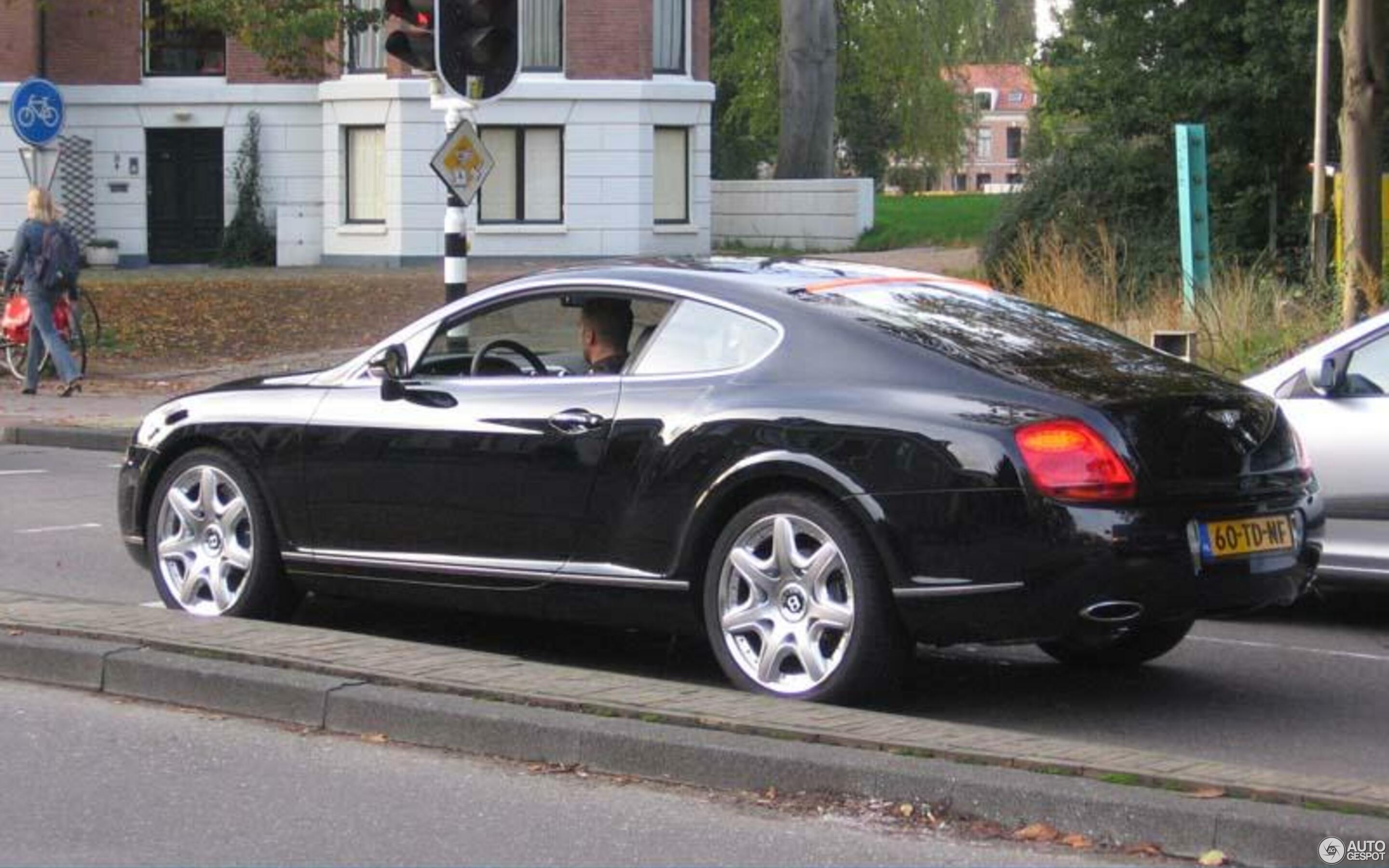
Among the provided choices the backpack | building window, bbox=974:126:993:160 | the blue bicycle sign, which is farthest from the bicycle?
building window, bbox=974:126:993:160

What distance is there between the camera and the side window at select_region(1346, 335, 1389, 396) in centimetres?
925

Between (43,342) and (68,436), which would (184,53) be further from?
(68,436)

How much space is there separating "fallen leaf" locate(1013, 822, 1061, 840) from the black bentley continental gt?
1165 mm

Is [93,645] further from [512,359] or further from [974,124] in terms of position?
[974,124]

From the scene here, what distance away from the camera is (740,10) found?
57719 mm

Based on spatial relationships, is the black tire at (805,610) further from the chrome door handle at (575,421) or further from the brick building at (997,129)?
the brick building at (997,129)

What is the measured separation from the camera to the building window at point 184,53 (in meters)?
39.6

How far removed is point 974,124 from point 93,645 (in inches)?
2789

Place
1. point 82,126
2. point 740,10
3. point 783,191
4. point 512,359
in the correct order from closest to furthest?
1. point 512,359
2. point 82,126
3. point 783,191
4. point 740,10

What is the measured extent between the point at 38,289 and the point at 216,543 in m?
11.9

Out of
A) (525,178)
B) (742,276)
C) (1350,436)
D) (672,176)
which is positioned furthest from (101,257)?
(742,276)

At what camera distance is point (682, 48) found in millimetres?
39125

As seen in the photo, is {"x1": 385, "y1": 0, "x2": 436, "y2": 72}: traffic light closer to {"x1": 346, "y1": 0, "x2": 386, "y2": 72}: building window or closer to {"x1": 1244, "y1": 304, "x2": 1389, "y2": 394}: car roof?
{"x1": 1244, "y1": 304, "x2": 1389, "y2": 394}: car roof

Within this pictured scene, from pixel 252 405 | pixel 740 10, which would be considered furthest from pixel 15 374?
pixel 740 10
